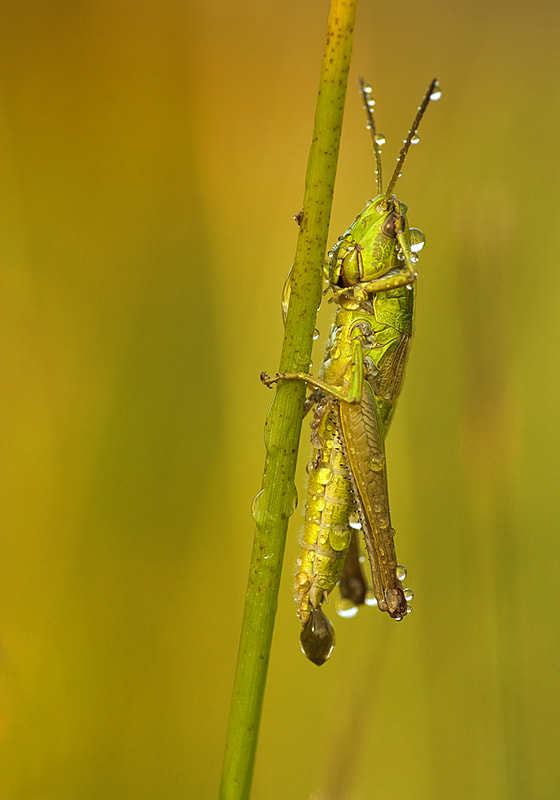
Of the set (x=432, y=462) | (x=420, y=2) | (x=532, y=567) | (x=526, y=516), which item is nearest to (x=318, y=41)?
(x=420, y=2)

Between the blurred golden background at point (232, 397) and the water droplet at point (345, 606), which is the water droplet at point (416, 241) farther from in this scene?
the water droplet at point (345, 606)

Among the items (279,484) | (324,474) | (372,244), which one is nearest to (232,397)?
(324,474)

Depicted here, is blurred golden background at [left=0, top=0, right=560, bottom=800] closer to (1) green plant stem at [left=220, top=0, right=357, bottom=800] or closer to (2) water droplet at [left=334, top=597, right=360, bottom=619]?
(2) water droplet at [left=334, top=597, right=360, bottom=619]

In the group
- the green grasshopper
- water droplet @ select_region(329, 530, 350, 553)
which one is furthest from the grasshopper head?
water droplet @ select_region(329, 530, 350, 553)

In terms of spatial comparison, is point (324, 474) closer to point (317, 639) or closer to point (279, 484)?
point (317, 639)

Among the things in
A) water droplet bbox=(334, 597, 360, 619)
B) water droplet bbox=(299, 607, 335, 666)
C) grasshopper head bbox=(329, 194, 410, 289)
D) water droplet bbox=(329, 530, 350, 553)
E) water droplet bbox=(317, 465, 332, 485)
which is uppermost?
grasshopper head bbox=(329, 194, 410, 289)

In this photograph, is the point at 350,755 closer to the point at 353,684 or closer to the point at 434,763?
the point at 353,684
